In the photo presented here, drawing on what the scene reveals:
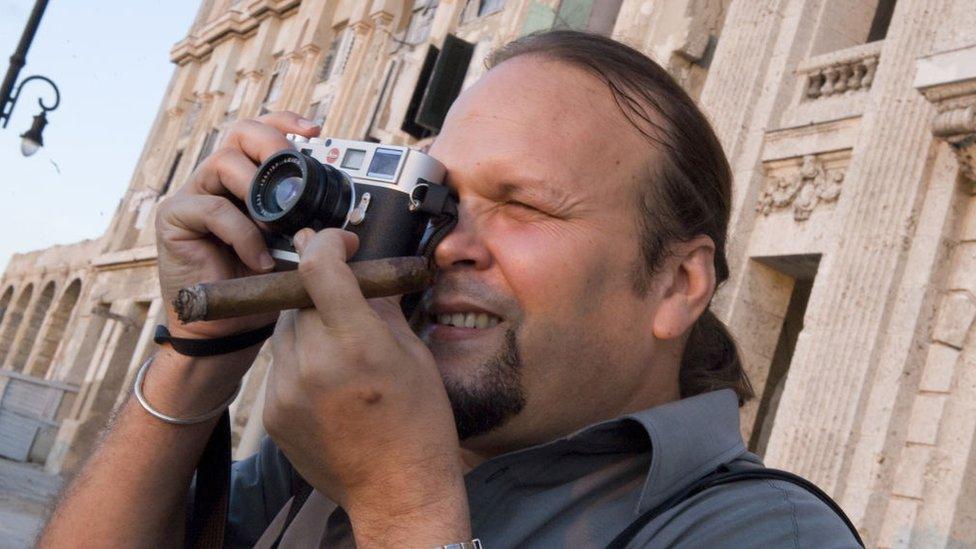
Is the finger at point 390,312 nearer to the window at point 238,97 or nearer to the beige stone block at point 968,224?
the beige stone block at point 968,224

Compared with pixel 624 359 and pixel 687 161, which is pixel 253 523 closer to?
pixel 624 359

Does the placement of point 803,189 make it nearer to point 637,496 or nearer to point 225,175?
point 225,175

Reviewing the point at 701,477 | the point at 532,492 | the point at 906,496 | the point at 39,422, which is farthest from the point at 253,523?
the point at 39,422

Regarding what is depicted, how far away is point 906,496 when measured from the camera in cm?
738

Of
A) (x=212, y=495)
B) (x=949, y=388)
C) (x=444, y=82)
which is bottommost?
(x=212, y=495)

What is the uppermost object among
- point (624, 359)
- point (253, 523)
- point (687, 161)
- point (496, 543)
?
point (687, 161)

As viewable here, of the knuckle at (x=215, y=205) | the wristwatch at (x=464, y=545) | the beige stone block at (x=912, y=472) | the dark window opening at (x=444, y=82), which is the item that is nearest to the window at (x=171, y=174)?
the dark window opening at (x=444, y=82)

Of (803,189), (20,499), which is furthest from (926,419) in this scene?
(20,499)

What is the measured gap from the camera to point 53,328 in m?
31.8

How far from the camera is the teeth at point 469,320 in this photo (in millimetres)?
1842

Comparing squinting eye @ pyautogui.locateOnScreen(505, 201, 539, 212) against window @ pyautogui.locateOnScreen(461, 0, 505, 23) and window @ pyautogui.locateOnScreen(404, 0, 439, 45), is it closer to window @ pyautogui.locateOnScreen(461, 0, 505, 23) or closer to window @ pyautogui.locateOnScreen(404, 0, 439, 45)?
window @ pyautogui.locateOnScreen(461, 0, 505, 23)

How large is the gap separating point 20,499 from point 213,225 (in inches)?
564

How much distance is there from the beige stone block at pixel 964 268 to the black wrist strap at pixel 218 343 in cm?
633

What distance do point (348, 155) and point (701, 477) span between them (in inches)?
29.6
